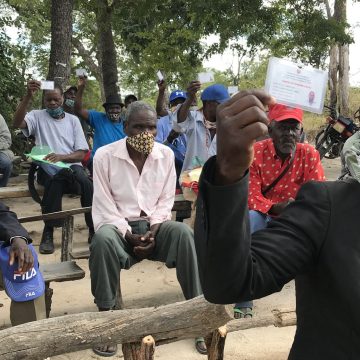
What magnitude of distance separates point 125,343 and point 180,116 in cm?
311

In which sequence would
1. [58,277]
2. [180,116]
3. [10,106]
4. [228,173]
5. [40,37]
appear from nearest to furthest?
[228,173]
[58,277]
[180,116]
[10,106]
[40,37]

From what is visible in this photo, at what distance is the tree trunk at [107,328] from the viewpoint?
215cm

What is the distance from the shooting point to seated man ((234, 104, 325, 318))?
11.7 feet

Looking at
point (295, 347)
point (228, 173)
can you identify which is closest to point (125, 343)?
point (295, 347)

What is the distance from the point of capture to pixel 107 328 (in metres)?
2.31

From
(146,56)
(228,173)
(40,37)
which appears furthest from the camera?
(40,37)

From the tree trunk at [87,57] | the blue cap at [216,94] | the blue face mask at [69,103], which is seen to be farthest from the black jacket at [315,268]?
the tree trunk at [87,57]

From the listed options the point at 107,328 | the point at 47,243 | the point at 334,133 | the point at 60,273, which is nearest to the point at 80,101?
the point at 47,243

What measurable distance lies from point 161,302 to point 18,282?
1421 millimetres

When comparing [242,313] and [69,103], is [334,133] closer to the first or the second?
[69,103]

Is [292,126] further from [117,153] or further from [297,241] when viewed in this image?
[297,241]

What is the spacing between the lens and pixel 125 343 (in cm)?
239

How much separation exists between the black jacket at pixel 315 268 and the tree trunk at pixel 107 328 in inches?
42.1

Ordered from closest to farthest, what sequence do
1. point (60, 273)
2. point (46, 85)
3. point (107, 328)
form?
point (107, 328)
point (60, 273)
point (46, 85)
